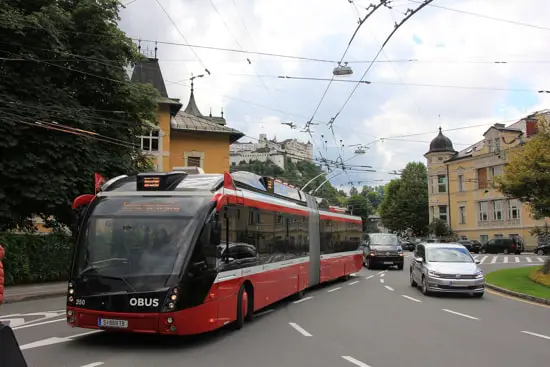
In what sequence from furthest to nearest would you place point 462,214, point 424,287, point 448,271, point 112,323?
1. point 462,214
2. point 424,287
3. point 448,271
4. point 112,323

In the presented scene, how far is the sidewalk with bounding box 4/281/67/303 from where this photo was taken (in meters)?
16.5

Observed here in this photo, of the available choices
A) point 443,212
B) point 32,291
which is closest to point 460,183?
point 443,212

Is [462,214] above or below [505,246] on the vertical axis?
above

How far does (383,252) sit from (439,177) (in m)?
45.3

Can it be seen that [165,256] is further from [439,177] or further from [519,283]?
[439,177]

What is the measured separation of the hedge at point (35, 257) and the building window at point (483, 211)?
54.7m

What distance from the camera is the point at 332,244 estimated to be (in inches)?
792

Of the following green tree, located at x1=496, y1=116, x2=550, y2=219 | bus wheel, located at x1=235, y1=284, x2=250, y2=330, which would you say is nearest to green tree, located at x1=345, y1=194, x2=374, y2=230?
green tree, located at x1=496, y1=116, x2=550, y2=219

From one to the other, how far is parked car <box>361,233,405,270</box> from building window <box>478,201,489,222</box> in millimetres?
37587

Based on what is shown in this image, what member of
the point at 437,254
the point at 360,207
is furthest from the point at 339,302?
the point at 360,207

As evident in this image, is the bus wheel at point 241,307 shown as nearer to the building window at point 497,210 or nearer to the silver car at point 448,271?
the silver car at point 448,271

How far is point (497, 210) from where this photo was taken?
2459 inches

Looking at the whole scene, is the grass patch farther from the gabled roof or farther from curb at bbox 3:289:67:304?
the gabled roof

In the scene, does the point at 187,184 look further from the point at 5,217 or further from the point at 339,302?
the point at 5,217
